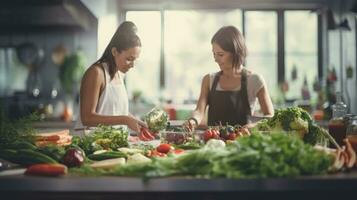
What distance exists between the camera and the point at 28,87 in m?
6.95

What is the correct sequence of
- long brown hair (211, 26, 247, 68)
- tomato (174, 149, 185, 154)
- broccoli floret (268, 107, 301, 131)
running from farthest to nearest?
1. long brown hair (211, 26, 247, 68)
2. broccoli floret (268, 107, 301, 131)
3. tomato (174, 149, 185, 154)

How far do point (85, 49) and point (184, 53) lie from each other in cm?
139

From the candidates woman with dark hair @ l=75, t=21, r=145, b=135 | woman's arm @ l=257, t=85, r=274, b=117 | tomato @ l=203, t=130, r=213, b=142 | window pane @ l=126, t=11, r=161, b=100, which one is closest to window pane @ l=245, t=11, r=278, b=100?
window pane @ l=126, t=11, r=161, b=100

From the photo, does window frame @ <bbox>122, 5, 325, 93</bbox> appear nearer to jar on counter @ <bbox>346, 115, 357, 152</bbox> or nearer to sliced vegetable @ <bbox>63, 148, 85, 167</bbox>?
jar on counter @ <bbox>346, 115, 357, 152</bbox>

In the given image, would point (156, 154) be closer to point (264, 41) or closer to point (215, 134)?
point (215, 134)

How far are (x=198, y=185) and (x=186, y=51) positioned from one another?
223 inches

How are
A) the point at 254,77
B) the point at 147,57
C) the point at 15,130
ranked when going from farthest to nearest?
the point at 147,57, the point at 254,77, the point at 15,130

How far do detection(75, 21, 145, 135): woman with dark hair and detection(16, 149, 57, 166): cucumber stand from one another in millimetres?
1032

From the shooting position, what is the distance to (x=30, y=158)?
2.32 metres

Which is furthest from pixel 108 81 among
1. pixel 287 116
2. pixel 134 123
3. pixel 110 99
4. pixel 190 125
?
pixel 287 116

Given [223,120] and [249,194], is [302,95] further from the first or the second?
[249,194]

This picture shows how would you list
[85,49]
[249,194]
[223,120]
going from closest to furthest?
[249,194], [223,120], [85,49]

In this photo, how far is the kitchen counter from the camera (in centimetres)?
192

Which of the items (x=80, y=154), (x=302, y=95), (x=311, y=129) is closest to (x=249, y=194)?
(x=80, y=154)
